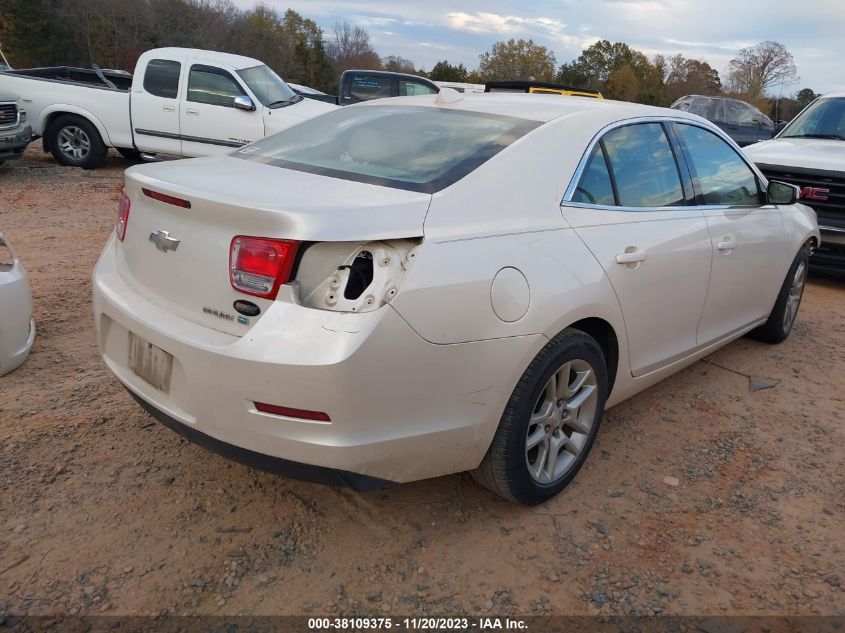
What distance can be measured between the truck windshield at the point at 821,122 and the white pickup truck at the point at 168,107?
6.69 meters

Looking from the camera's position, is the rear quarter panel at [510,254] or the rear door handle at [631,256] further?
the rear door handle at [631,256]

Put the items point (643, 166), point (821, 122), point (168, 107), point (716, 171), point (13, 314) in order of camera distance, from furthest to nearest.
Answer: point (168, 107) < point (821, 122) < point (716, 171) < point (13, 314) < point (643, 166)

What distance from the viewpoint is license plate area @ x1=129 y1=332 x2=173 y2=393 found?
242cm

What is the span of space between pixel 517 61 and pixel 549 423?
247 feet

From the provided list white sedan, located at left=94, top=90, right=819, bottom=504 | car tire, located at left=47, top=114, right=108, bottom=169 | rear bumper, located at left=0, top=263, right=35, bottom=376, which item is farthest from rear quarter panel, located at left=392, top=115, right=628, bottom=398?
car tire, located at left=47, top=114, right=108, bottom=169

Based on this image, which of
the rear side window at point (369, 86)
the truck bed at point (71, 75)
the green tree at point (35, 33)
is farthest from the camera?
the green tree at point (35, 33)

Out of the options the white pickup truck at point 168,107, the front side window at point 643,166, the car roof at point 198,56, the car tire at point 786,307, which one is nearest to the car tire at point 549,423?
the front side window at point 643,166

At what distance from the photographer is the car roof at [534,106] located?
123 inches

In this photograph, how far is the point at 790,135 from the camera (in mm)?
7891

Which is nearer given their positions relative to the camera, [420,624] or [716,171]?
[420,624]

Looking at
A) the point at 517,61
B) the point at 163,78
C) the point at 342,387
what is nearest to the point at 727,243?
the point at 342,387

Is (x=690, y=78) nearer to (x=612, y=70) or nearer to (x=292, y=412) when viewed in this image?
(x=612, y=70)

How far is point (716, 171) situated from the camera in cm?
392

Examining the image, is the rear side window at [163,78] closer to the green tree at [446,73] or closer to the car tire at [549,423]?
the car tire at [549,423]
